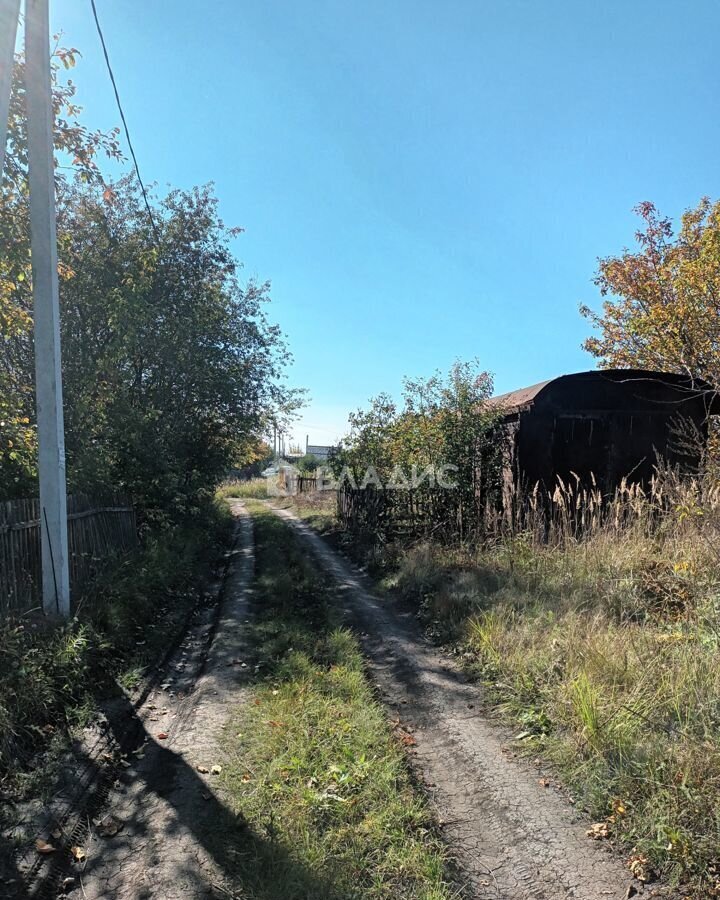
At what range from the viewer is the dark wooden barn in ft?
32.3

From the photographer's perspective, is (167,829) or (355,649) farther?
(355,649)

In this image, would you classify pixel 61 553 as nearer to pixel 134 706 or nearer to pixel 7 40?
pixel 134 706

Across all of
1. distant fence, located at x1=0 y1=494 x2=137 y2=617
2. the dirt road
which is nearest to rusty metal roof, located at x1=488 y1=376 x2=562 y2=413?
the dirt road

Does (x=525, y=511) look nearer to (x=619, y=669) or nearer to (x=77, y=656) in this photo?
(x=619, y=669)

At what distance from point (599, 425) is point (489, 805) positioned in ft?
27.5

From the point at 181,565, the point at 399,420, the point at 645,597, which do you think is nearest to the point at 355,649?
the point at 645,597

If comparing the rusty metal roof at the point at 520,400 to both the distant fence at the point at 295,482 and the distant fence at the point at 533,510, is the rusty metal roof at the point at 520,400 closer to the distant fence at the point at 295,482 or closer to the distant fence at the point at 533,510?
the distant fence at the point at 533,510

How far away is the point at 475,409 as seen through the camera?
1046cm

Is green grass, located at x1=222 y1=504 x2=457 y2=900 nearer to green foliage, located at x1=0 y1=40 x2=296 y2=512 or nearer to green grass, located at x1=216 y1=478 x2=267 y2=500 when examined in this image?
green foliage, located at x1=0 y1=40 x2=296 y2=512

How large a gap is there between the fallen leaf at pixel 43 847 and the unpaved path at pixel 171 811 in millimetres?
171

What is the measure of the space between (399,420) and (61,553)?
7767 millimetres

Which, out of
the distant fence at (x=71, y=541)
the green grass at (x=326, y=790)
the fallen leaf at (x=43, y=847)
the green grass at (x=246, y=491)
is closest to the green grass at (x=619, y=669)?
the green grass at (x=326, y=790)

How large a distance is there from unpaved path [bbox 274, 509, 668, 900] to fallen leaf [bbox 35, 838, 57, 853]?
206 centimetres

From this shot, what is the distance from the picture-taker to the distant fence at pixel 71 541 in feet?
18.3
